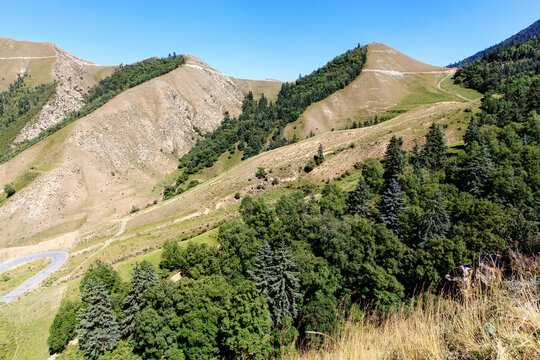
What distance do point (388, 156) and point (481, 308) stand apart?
6085cm

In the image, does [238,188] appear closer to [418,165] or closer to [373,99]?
[418,165]

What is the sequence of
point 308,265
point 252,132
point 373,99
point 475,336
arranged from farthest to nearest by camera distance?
point 373,99, point 252,132, point 308,265, point 475,336

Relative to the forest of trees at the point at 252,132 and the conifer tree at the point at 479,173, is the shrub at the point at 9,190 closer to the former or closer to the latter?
the forest of trees at the point at 252,132

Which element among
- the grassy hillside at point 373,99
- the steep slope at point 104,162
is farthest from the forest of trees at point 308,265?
the grassy hillside at point 373,99

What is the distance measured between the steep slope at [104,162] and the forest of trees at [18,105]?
59.0 metres

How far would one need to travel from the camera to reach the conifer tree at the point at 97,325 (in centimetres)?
3145

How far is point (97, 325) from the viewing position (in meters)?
32.1

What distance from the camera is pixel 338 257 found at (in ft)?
120

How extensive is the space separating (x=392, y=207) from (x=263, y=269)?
2442 centimetres

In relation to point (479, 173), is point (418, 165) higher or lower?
higher

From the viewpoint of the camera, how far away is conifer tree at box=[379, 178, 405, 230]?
145 ft

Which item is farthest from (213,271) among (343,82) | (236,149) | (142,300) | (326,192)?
(343,82)

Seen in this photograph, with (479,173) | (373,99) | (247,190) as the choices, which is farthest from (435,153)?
(373,99)

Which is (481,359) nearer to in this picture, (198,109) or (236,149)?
(236,149)
